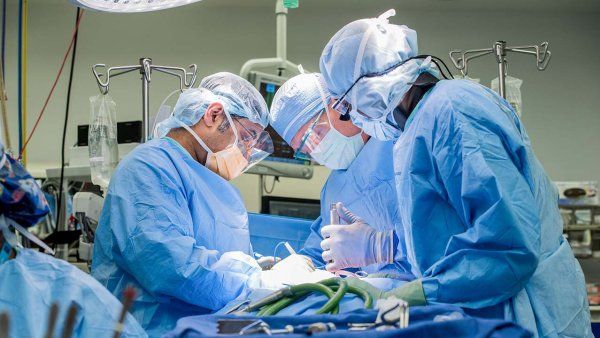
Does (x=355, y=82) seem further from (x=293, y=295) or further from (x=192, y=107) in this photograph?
(x=192, y=107)

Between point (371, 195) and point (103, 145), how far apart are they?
46.8 inches

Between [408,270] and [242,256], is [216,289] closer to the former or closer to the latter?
[242,256]

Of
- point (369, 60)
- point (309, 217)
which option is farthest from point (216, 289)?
point (309, 217)

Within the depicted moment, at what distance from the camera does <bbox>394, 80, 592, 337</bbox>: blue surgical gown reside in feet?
4.77

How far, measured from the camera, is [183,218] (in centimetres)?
203

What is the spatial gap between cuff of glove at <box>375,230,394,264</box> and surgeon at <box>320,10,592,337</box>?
42cm

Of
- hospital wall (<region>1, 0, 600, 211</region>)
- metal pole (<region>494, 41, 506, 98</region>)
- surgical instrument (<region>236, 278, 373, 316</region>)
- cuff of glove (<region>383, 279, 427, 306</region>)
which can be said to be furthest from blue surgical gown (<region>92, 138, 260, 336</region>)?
hospital wall (<region>1, 0, 600, 211</region>)

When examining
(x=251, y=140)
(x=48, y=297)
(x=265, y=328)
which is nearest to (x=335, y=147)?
(x=251, y=140)

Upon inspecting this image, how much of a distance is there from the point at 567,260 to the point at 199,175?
118cm

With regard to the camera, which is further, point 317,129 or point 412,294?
point 317,129

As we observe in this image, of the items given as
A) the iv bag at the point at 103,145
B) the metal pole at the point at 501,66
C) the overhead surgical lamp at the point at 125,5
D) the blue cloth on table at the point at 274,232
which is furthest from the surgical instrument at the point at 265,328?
the metal pole at the point at 501,66

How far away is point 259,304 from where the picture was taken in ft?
4.72

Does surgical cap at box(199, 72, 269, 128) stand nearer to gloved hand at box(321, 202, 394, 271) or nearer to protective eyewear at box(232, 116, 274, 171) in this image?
protective eyewear at box(232, 116, 274, 171)

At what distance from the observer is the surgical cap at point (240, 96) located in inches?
96.1
